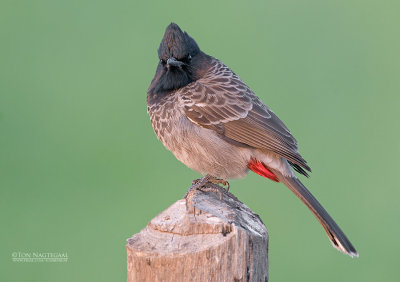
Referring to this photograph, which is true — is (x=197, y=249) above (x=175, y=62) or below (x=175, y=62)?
below

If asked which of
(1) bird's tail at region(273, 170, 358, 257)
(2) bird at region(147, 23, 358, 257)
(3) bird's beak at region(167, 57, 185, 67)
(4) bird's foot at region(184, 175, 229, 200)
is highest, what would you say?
(3) bird's beak at region(167, 57, 185, 67)

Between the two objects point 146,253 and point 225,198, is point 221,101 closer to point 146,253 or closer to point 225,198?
point 225,198

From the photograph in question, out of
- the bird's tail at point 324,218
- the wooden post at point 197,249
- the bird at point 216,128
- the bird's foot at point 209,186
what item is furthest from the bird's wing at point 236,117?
the wooden post at point 197,249

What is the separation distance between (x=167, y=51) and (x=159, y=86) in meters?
0.25

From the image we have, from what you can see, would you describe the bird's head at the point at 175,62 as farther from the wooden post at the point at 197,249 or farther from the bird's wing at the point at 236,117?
the wooden post at the point at 197,249

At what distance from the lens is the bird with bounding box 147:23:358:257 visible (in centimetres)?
373

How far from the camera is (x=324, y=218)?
336 cm

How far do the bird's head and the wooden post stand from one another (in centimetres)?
177

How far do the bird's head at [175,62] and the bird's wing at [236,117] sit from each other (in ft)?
0.29

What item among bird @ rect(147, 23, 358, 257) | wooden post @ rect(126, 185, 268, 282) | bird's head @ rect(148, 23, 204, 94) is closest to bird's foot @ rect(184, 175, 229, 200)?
bird @ rect(147, 23, 358, 257)

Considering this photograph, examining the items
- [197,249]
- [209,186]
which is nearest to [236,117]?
[209,186]

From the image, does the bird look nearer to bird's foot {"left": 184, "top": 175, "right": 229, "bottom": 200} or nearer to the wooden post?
bird's foot {"left": 184, "top": 175, "right": 229, "bottom": 200}

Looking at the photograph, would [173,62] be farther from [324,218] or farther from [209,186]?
[324,218]

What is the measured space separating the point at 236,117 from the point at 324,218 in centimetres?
91
